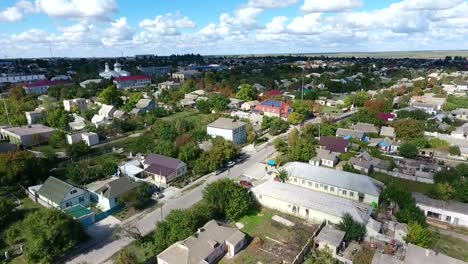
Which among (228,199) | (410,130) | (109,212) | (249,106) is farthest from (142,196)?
(249,106)

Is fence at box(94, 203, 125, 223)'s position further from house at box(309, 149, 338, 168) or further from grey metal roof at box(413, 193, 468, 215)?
grey metal roof at box(413, 193, 468, 215)

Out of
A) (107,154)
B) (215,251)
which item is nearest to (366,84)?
(107,154)

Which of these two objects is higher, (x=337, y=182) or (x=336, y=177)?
(x=336, y=177)

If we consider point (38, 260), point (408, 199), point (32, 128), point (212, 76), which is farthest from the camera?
point (212, 76)

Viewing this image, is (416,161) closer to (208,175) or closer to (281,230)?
(281,230)

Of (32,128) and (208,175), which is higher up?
(32,128)

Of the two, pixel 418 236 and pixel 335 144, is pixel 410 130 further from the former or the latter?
pixel 418 236

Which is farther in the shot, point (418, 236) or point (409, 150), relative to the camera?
point (409, 150)
